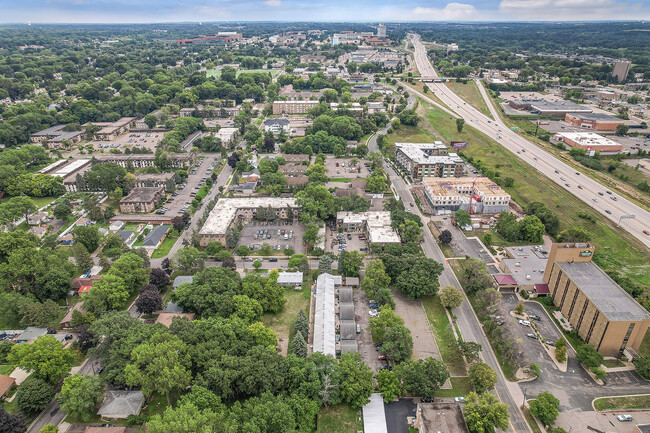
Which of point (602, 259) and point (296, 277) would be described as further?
point (602, 259)

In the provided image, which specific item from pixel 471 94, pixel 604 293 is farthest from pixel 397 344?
pixel 471 94

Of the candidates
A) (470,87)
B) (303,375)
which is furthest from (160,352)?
(470,87)

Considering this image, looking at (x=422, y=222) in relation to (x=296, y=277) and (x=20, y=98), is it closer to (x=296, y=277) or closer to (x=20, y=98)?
(x=296, y=277)

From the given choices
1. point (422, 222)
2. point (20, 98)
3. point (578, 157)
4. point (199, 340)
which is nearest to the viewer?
point (199, 340)

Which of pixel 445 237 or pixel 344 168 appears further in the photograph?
pixel 344 168

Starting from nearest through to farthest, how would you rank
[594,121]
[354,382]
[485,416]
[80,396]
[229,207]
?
[485,416], [80,396], [354,382], [229,207], [594,121]

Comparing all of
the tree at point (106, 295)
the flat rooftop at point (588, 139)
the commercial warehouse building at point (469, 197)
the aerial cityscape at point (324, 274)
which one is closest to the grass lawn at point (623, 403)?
the aerial cityscape at point (324, 274)

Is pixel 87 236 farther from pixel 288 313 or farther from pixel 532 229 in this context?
pixel 532 229

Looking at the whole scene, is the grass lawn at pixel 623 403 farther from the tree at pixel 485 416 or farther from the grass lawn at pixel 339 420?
the grass lawn at pixel 339 420

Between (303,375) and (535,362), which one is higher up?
A: (303,375)
